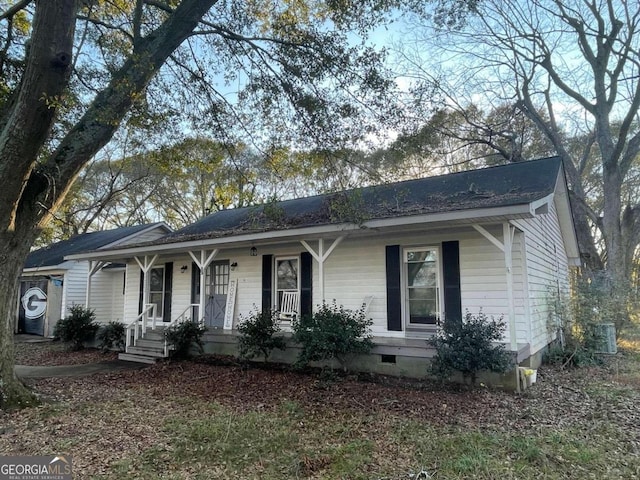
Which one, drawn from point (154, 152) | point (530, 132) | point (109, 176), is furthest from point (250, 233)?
point (109, 176)

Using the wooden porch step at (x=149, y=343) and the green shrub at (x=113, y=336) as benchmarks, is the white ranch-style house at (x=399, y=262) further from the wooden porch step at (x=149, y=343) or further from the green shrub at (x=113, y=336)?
the green shrub at (x=113, y=336)

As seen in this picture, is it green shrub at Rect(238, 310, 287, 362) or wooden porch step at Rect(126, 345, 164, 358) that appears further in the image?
wooden porch step at Rect(126, 345, 164, 358)

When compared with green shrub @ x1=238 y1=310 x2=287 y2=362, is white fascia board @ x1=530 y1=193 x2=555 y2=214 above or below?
above

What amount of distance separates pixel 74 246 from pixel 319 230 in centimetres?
1511

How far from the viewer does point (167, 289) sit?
1225 cm

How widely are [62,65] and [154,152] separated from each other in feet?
10.3

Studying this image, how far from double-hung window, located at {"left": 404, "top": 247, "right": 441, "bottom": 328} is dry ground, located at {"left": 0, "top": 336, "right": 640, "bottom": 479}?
69.0 inches

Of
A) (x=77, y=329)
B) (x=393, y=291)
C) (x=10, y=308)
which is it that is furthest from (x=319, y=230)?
(x=77, y=329)

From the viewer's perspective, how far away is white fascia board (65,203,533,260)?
6.19 m

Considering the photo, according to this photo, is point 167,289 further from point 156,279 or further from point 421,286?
point 421,286

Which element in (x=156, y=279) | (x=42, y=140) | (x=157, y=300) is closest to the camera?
(x=42, y=140)

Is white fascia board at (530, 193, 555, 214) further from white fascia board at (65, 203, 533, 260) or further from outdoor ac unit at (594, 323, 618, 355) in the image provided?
outdoor ac unit at (594, 323, 618, 355)

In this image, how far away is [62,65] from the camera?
4.62 metres

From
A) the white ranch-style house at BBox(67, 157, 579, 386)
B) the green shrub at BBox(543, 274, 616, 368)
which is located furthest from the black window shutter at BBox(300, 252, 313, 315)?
the green shrub at BBox(543, 274, 616, 368)
